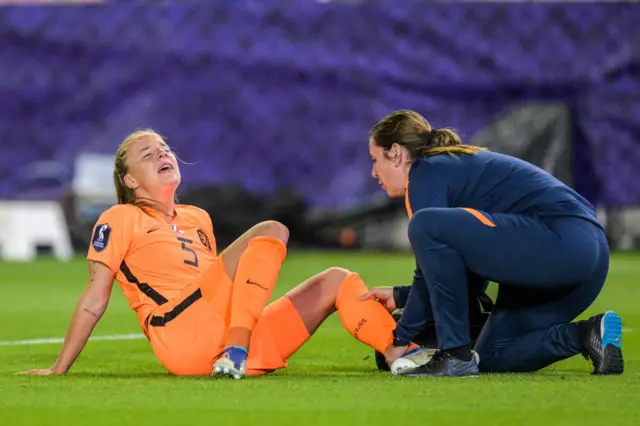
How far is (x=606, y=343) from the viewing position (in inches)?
180

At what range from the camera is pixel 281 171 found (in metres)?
13.8

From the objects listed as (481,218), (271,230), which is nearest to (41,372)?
(271,230)

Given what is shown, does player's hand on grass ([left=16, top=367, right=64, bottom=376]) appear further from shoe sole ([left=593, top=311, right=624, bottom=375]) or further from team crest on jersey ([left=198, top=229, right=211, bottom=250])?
shoe sole ([left=593, top=311, right=624, bottom=375])

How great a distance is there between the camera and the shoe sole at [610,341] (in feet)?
15.0

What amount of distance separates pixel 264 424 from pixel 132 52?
11.1m

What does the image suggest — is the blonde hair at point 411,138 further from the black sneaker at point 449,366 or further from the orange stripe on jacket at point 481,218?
the black sneaker at point 449,366

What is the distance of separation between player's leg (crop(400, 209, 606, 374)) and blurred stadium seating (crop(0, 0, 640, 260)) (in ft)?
29.5

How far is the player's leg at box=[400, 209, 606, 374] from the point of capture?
4402mm

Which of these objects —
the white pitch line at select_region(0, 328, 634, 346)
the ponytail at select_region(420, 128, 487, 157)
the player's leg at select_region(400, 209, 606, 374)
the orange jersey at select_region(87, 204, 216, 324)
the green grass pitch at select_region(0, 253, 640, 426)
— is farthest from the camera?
the white pitch line at select_region(0, 328, 634, 346)

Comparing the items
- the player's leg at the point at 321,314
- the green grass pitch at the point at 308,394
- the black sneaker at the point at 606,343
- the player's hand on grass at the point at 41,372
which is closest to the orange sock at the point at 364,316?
the player's leg at the point at 321,314

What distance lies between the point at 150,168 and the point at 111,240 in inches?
13.8

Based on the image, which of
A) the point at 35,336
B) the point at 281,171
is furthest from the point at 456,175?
the point at 281,171

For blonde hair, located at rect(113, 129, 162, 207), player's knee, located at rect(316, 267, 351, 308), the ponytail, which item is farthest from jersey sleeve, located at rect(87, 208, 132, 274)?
the ponytail

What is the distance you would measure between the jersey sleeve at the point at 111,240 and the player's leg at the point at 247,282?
0.39 metres
